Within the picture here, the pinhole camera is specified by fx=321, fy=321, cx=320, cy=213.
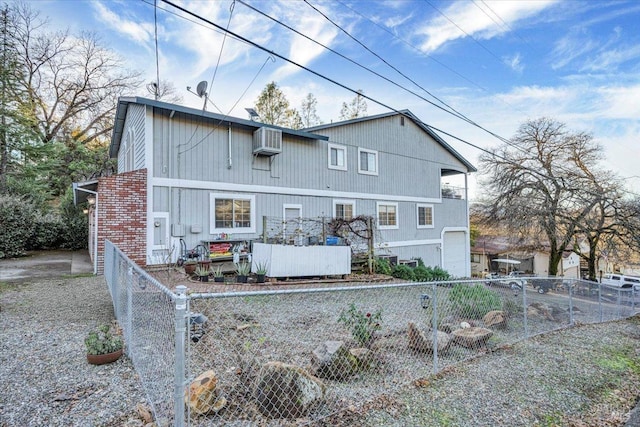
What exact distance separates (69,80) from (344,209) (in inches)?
906

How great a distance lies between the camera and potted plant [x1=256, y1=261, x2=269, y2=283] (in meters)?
8.92

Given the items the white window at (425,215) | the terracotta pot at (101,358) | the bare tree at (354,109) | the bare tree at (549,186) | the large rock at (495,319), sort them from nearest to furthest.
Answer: the terracotta pot at (101,358) < the large rock at (495,319) < the white window at (425,215) < the bare tree at (549,186) < the bare tree at (354,109)

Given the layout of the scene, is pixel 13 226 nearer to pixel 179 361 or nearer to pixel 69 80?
pixel 69 80

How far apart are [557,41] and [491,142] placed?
1419cm

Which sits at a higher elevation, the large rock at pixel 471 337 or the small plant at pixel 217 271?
the small plant at pixel 217 271

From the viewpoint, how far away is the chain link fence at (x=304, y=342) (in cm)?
265

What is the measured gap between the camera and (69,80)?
905 inches

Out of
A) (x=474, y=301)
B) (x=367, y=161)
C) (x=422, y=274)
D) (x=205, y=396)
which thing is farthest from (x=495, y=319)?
(x=367, y=161)

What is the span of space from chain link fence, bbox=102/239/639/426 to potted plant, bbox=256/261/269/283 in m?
2.01

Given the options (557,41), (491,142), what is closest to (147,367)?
(557,41)

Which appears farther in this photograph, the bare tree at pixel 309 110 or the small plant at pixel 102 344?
the bare tree at pixel 309 110

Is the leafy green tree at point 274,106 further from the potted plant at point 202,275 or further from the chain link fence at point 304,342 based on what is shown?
the chain link fence at point 304,342

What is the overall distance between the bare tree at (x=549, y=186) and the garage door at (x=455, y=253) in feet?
11.6

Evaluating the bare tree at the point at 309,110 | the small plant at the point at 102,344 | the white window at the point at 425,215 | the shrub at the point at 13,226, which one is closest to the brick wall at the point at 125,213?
the small plant at the point at 102,344
